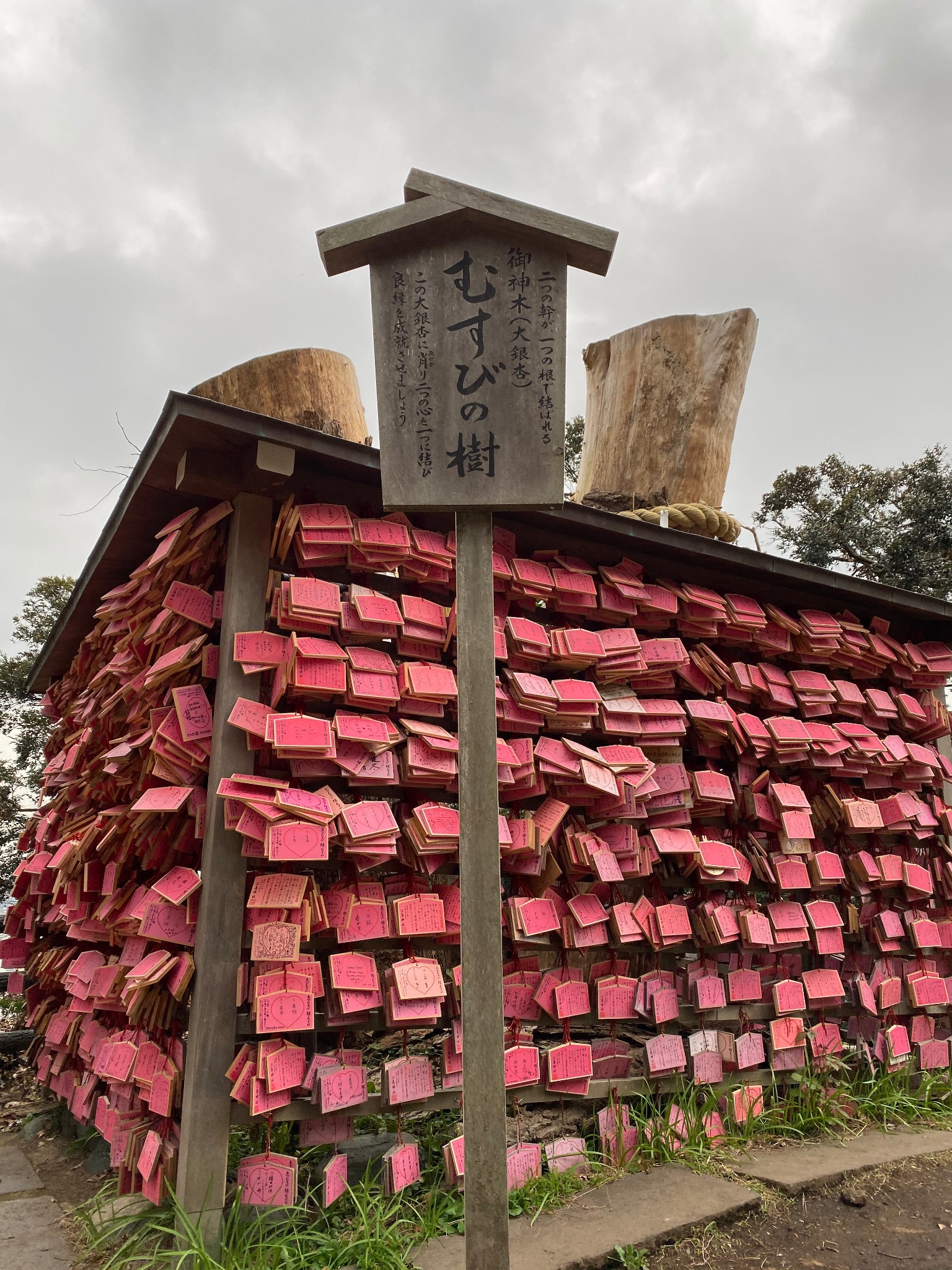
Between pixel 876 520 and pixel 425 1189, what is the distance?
47.7 ft

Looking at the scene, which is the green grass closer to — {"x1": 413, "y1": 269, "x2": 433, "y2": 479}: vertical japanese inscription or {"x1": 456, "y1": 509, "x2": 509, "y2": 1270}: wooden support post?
{"x1": 456, "y1": 509, "x2": 509, "y2": 1270}: wooden support post

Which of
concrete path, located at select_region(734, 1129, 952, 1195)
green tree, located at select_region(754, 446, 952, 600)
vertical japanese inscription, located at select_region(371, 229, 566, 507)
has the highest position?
green tree, located at select_region(754, 446, 952, 600)

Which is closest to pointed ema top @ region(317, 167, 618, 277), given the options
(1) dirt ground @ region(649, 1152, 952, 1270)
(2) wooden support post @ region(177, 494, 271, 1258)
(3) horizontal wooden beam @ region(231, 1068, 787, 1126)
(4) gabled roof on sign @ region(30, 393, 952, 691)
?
(4) gabled roof on sign @ region(30, 393, 952, 691)

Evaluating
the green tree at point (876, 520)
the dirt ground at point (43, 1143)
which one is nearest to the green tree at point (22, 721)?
the dirt ground at point (43, 1143)

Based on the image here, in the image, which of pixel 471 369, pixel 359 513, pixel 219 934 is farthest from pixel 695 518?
pixel 219 934

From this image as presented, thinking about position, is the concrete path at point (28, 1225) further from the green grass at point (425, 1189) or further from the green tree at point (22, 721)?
the green tree at point (22, 721)

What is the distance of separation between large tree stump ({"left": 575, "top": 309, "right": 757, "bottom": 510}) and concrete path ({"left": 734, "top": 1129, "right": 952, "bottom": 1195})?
354 centimetres

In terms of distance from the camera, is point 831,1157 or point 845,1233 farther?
point 831,1157

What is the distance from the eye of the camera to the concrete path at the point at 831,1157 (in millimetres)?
3547

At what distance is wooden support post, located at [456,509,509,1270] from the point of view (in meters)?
2.21

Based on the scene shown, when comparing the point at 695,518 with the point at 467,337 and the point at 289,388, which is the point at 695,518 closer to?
the point at 289,388

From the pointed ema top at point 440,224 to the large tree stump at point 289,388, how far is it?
1842 mm

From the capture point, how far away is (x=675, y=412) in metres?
5.47

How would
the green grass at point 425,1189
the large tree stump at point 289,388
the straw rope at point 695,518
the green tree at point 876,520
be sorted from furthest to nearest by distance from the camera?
the green tree at point 876,520 → the straw rope at point 695,518 → the large tree stump at point 289,388 → the green grass at point 425,1189
